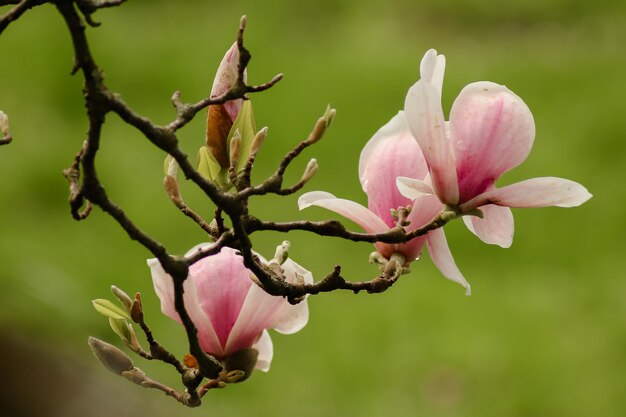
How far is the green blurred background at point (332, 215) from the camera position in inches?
78.5


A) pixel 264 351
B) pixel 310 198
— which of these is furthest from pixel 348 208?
pixel 264 351

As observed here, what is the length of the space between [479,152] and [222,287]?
165mm

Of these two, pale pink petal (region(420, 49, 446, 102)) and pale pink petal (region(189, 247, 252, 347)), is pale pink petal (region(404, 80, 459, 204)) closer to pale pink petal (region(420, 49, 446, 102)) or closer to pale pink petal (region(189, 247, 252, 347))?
pale pink petal (region(420, 49, 446, 102))

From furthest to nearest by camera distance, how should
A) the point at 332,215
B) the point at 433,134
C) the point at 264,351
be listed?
the point at 332,215 < the point at 264,351 < the point at 433,134

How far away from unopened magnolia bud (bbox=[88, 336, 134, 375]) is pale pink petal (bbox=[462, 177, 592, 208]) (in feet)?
Result: 0.73

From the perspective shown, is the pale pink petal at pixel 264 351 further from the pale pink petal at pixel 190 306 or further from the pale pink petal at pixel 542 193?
the pale pink petal at pixel 542 193

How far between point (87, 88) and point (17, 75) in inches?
98.6

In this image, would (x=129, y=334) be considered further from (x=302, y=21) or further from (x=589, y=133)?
(x=302, y=21)

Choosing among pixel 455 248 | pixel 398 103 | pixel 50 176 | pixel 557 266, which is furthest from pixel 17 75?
pixel 557 266

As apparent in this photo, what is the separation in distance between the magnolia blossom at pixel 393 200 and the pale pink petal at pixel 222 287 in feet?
0.18

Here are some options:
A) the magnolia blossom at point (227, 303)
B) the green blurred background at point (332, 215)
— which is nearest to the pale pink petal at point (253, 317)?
the magnolia blossom at point (227, 303)

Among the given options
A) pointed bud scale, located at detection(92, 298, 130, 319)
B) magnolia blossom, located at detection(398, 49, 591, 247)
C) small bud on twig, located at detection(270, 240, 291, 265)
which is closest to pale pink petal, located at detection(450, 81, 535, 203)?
magnolia blossom, located at detection(398, 49, 591, 247)

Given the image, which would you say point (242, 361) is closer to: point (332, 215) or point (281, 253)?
point (281, 253)

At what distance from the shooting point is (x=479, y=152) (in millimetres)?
518
